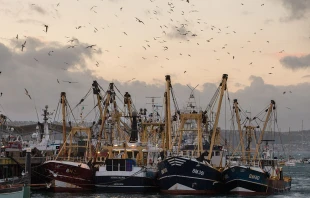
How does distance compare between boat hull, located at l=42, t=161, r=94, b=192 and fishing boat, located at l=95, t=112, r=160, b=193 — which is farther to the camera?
boat hull, located at l=42, t=161, r=94, b=192

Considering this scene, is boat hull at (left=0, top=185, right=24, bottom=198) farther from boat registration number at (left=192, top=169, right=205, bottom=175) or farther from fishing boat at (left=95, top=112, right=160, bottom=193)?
boat registration number at (left=192, top=169, right=205, bottom=175)

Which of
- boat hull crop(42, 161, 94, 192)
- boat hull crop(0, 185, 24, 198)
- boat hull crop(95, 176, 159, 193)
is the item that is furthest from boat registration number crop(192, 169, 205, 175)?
boat hull crop(0, 185, 24, 198)

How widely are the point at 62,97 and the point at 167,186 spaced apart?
76.5 feet

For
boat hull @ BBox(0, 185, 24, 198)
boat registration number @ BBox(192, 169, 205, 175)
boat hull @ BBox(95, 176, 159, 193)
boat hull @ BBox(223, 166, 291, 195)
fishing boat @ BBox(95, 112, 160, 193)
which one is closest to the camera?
boat hull @ BBox(0, 185, 24, 198)

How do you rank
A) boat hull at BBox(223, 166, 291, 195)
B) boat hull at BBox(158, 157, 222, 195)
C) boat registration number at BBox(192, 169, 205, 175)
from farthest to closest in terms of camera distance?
boat hull at BBox(223, 166, 291, 195) → boat registration number at BBox(192, 169, 205, 175) → boat hull at BBox(158, 157, 222, 195)

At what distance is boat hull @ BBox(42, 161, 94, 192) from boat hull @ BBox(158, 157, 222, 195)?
10.6 m

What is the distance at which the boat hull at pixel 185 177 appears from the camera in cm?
7006

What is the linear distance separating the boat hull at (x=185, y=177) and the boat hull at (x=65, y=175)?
34.7ft

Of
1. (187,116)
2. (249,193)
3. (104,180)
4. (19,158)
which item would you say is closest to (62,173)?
(104,180)

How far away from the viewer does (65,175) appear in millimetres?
75500

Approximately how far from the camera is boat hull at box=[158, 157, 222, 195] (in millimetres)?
70062

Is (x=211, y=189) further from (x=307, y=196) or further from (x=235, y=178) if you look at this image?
(x=307, y=196)

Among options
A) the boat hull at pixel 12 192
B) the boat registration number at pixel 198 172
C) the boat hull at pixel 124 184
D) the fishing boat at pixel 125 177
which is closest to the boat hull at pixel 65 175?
the fishing boat at pixel 125 177

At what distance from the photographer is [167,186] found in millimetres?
71188
